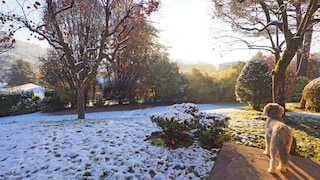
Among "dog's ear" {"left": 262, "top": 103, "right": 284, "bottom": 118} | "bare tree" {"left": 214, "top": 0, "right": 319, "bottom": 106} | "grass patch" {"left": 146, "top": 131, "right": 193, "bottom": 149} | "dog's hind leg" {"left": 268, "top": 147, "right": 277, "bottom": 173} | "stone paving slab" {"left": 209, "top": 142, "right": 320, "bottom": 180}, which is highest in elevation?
"bare tree" {"left": 214, "top": 0, "right": 319, "bottom": 106}

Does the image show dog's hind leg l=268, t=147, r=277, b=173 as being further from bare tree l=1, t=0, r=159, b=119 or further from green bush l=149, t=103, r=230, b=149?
bare tree l=1, t=0, r=159, b=119

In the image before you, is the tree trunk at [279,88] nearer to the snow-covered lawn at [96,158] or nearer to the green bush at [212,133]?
the green bush at [212,133]

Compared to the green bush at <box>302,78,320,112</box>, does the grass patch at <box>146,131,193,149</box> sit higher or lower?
lower

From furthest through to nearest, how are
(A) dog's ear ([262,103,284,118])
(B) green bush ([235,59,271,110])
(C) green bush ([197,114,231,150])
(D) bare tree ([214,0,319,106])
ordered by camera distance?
(B) green bush ([235,59,271,110])
(D) bare tree ([214,0,319,106])
(C) green bush ([197,114,231,150])
(A) dog's ear ([262,103,284,118])

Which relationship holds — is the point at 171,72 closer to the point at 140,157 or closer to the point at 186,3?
the point at 186,3

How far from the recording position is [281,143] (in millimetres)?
2729

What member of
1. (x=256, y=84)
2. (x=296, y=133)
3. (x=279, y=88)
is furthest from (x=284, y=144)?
(x=256, y=84)

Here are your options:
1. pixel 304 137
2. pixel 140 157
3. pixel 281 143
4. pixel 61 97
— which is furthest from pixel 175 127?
pixel 61 97

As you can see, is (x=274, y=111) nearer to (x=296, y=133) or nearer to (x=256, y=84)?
(x=296, y=133)

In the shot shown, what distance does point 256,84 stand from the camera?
7953mm

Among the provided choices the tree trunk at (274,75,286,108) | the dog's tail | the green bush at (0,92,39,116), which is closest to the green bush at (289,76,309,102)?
the tree trunk at (274,75,286,108)

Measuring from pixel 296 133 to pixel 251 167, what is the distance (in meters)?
2.71

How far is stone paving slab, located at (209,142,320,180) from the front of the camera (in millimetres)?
2801

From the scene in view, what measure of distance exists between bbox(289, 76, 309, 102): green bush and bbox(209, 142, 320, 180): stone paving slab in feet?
31.3
